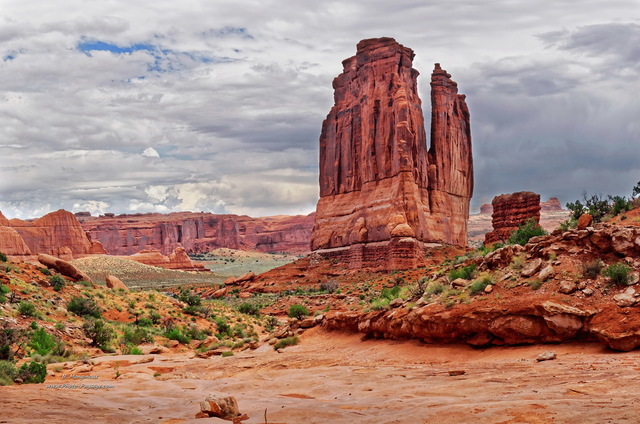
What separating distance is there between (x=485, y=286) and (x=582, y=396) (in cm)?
667

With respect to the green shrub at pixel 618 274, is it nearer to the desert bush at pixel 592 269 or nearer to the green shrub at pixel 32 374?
the desert bush at pixel 592 269

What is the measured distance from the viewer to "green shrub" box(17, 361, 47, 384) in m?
13.7

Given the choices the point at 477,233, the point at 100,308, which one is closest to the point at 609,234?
the point at 100,308

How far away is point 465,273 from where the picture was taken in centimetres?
1662

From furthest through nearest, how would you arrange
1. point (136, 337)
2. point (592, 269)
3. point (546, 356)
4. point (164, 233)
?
point (164, 233)
point (136, 337)
point (592, 269)
point (546, 356)

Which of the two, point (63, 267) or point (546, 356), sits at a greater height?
point (63, 267)

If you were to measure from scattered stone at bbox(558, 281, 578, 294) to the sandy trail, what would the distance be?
4.65ft

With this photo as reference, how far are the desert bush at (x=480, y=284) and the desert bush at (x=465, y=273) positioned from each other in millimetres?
1199

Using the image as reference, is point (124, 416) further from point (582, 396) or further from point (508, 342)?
point (508, 342)

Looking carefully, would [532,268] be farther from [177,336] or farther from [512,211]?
[512,211]

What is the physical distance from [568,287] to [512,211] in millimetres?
26046

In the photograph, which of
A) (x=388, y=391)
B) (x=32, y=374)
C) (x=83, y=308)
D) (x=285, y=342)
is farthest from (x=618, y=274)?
(x=83, y=308)

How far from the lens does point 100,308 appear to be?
31.8 meters

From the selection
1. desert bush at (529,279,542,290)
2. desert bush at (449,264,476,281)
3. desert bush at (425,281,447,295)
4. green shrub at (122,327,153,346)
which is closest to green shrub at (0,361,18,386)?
desert bush at (425,281,447,295)
